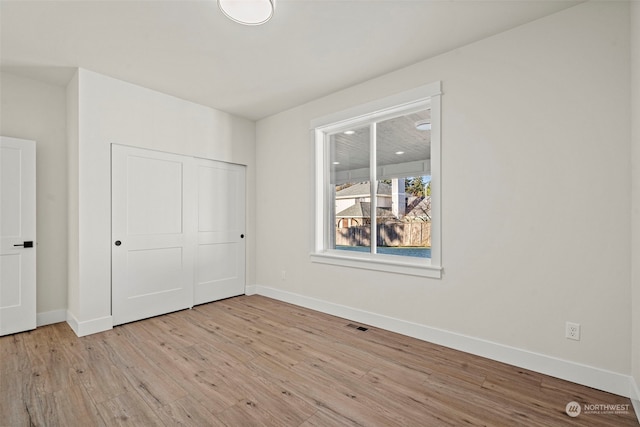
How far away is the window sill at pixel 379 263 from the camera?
2.95m

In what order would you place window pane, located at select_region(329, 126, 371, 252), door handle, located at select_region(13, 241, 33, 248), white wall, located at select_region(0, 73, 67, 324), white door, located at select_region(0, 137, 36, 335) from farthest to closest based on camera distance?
window pane, located at select_region(329, 126, 371, 252)
white wall, located at select_region(0, 73, 67, 324)
door handle, located at select_region(13, 241, 33, 248)
white door, located at select_region(0, 137, 36, 335)

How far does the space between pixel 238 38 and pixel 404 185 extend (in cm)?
216

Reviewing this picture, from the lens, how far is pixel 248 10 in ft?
7.09

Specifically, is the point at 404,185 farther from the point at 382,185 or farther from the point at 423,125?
the point at 423,125

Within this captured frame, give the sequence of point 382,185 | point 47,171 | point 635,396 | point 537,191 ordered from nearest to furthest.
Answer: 1. point 635,396
2. point 537,191
3. point 47,171
4. point 382,185

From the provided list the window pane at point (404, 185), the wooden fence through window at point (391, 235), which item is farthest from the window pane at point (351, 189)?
the window pane at point (404, 185)

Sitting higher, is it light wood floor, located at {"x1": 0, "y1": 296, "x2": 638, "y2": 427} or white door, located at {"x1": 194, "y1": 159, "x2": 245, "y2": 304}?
white door, located at {"x1": 194, "y1": 159, "x2": 245, "y2": 304}

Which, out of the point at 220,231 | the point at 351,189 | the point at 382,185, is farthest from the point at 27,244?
the point at 382,185

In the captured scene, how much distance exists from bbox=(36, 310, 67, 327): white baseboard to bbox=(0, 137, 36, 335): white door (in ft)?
0.43

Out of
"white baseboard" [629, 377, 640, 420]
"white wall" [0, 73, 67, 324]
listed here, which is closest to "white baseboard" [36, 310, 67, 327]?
"white wall" [0, 73, 67, 324]

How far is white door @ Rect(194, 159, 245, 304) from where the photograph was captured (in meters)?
4.22

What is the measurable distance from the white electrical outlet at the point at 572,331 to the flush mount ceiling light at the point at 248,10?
10.3 feet

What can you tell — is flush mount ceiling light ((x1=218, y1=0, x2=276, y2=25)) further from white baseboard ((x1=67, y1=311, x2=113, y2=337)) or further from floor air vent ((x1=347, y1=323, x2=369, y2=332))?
white baseboard ((x1=67, y1=311, x2=113, y2=337))

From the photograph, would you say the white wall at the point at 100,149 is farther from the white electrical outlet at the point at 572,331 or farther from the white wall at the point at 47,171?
the white electrical outlet at the point at 572,331
